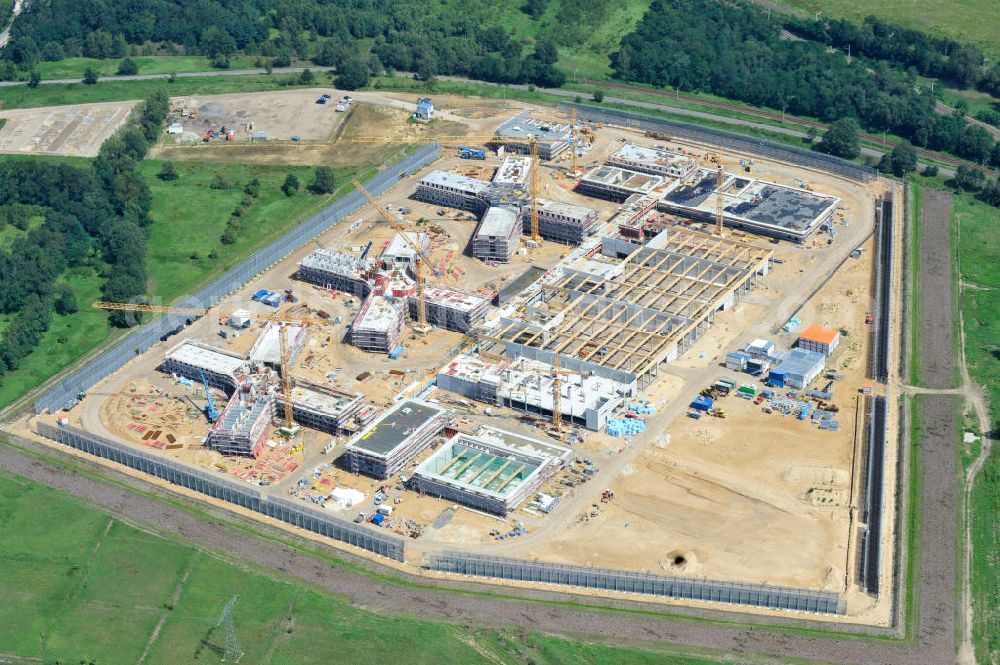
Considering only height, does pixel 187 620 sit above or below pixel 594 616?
below

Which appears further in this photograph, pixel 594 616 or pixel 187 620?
pixel 187 620

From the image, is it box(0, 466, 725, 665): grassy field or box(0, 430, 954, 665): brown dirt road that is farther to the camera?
box(0, 466, 725, 665): grassy field

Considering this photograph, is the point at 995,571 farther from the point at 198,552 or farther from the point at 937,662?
the point at 198,552

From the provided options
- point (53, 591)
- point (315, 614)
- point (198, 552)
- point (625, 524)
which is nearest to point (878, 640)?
point (625, 524)

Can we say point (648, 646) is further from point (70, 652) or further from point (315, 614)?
point (70, 652)

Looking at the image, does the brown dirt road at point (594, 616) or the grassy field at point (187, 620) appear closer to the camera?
the brown dirt road at point (594, 616)

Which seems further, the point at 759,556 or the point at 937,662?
the point at 759,556
